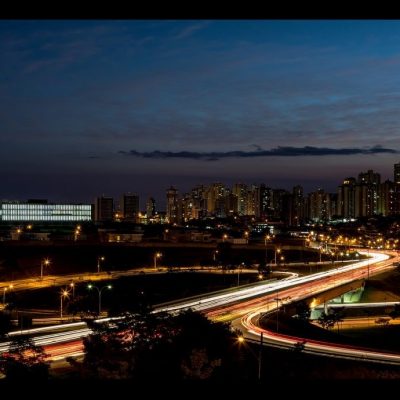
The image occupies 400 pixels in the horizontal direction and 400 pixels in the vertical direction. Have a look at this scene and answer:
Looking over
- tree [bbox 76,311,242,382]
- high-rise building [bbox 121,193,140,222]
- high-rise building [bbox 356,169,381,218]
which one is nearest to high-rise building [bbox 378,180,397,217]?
high-rise building [bbox 356,169,381,218]

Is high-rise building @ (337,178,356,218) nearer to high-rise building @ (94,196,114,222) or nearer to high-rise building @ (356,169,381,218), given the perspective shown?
high-rise building @ (356,169,381,218)

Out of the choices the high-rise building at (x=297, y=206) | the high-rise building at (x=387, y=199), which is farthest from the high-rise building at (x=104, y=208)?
the high-rise building at (x=387, y=199)

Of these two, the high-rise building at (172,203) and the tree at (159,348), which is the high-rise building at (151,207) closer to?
the high-rise building at (172,203)

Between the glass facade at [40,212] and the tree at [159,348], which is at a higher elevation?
the glass facade at [40,212]

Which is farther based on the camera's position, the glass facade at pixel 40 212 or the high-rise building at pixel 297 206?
the high-rise building at pixel 297 206

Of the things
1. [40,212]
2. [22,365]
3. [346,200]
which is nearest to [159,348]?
[22,365]
